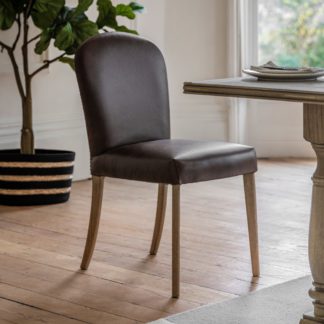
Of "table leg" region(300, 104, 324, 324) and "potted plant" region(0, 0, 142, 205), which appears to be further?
"potted plant" region(0, 0, 142, 205)

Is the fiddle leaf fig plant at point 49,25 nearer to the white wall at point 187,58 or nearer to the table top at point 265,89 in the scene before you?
the white wall at point 187,58

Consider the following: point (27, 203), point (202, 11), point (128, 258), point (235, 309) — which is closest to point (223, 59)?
point (202, 11)

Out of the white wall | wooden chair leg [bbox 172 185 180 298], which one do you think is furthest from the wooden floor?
the white wall

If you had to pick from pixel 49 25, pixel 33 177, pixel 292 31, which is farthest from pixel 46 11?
pixel 292 31

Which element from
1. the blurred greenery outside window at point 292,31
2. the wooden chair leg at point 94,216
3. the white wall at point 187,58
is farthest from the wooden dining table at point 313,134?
the blurred greenery outside window at point 292,31

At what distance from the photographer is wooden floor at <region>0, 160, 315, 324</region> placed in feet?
10.4

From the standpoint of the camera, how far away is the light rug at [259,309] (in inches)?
117

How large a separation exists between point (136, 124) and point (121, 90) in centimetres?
14

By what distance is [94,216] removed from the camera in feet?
11.5

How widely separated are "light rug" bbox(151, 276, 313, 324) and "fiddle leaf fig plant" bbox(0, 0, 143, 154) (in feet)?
5.83

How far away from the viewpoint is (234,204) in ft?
15.6

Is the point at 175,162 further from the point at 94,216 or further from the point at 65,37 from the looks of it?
the point at 65,37

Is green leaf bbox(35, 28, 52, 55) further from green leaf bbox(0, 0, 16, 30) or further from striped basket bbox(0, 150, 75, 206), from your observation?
striped basket bbox(0, 150, 75, 206)

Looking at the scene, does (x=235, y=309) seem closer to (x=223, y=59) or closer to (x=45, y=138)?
(x=45, y=138)
